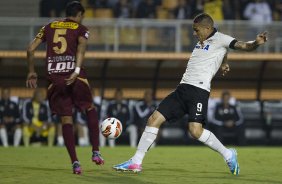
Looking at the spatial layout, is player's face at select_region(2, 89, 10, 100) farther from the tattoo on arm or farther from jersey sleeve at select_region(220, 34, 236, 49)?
the tattoo on arm

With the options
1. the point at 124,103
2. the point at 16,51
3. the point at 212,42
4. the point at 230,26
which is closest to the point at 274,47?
the point at 230,26

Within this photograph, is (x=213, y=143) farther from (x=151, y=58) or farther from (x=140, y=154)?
(x=151, y=58)

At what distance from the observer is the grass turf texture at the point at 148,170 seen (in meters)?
10.2

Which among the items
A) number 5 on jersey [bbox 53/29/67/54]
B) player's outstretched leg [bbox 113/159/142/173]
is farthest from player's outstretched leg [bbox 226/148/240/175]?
number 5 on jersey [bbox 53/29/67/54]

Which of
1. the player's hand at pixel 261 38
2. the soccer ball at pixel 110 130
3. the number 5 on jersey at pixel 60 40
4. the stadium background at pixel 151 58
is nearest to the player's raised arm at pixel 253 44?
the player's hand at pixel 261 38

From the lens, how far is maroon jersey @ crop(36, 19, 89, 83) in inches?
435

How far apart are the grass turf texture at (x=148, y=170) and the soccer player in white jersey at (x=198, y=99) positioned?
28cm

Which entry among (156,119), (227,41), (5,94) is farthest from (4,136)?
(227,41)

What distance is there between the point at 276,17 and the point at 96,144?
41.4 feet

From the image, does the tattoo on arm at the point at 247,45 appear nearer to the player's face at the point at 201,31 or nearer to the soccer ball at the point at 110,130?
the player's face at the point at 201,31

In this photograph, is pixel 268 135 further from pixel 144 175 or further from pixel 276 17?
pixel 144 175

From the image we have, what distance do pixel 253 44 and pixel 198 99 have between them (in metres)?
1.04

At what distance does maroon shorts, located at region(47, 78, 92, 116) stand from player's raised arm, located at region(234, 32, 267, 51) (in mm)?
2005

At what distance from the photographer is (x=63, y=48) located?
11.1m
